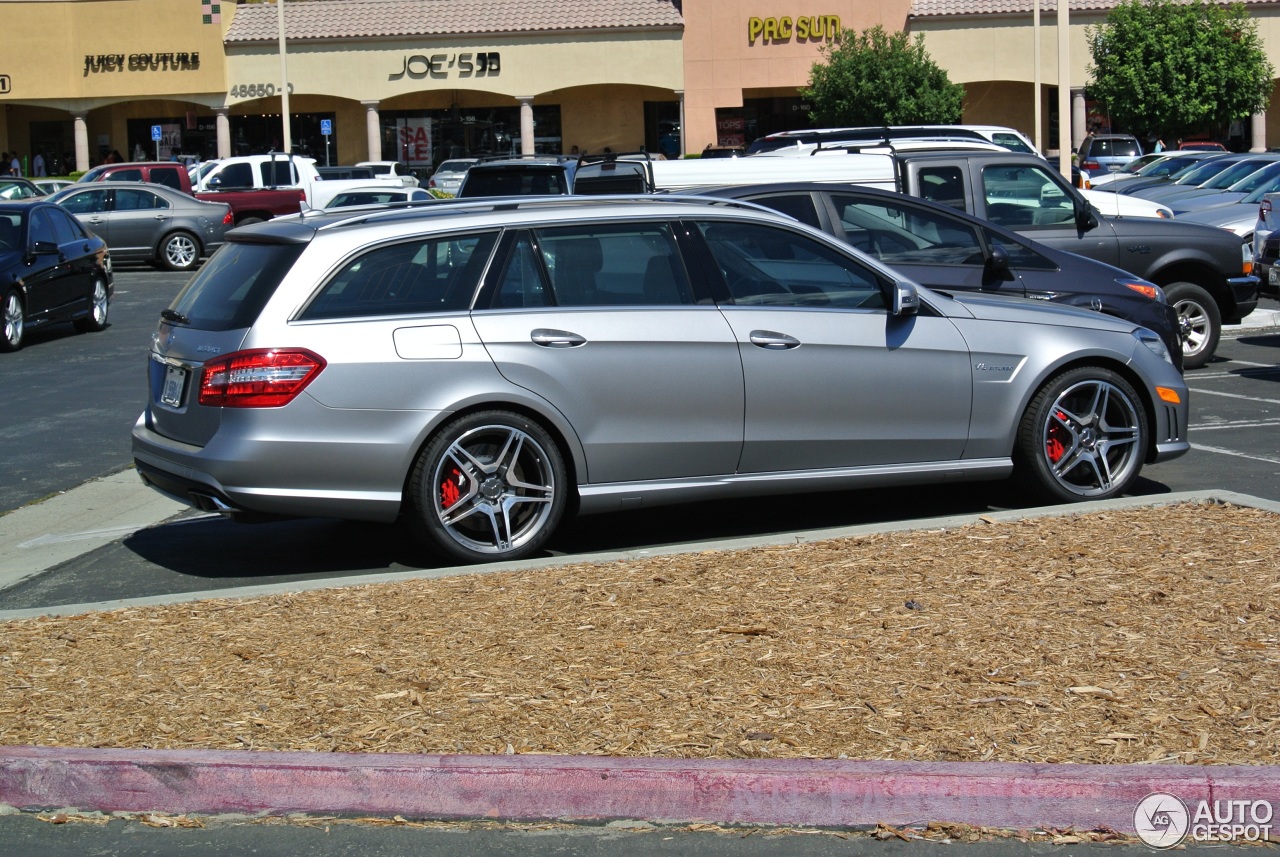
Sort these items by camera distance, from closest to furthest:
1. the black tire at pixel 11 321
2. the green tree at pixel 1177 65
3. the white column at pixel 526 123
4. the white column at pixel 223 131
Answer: the black tire at pixel 11 321
the green tree at pixel 1177 65
the white column at pixel 526 123
the white column at pixel 223 131

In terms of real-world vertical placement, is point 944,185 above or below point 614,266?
above

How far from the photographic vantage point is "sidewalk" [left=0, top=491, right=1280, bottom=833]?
4320mm

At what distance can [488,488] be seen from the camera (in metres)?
7.12

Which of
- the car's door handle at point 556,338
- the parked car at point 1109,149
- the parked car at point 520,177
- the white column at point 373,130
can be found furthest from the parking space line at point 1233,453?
the white column at point 373,130

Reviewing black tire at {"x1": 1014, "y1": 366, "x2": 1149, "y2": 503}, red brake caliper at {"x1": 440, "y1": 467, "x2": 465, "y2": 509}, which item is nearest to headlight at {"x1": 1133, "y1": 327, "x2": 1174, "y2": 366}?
black tire at {"x1": 1014, "y1": 366, "x2": 1149, "y2": 503}

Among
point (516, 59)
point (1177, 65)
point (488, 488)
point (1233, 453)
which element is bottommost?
point (1233, 453)

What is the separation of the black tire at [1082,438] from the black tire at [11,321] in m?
12.6

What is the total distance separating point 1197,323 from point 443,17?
42.0m

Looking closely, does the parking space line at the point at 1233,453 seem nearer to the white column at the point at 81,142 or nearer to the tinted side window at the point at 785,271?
the tinted side window at the point at 785,271

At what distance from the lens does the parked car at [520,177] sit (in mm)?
15781

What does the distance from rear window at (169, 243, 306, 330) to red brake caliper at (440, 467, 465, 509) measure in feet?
3.77

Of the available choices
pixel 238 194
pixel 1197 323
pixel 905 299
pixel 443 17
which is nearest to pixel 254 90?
pixel 443 17

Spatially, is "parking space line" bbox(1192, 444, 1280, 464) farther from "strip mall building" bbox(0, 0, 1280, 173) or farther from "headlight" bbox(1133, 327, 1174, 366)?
"strip mall building" bbox(0, 0, 1280, 173)

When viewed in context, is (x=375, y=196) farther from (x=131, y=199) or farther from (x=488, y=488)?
(x=488, y=488)
